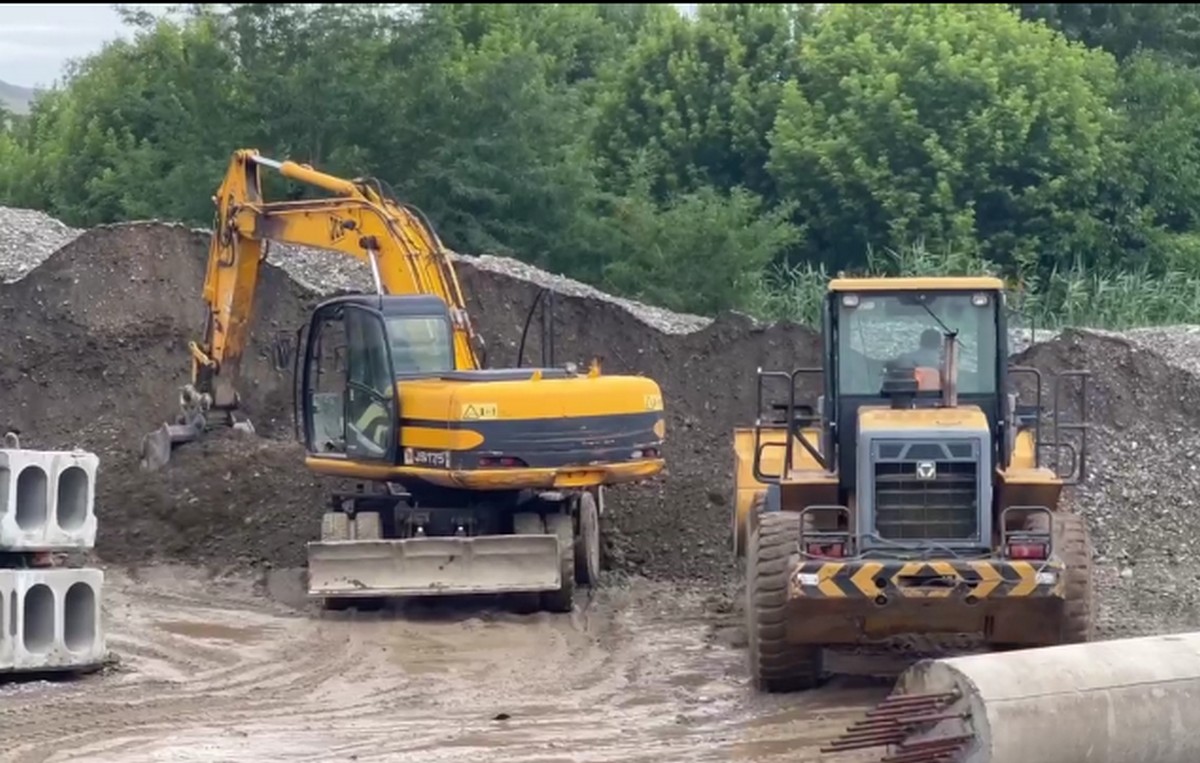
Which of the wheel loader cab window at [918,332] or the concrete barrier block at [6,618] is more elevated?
the wheel loader cab window at [918,332]

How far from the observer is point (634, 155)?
110 feet

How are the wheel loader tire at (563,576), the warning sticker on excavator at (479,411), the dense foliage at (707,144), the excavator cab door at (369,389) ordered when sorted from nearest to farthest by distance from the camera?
the warning sticker on excavator at (479,411) → the wheel loader tire at (563,576) → the excavator cab door at (369,389) → the dense foliage at (707,144)

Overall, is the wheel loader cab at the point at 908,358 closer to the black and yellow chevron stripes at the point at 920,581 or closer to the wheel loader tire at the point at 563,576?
the black and yellow chevron stripes at the point at 920,581

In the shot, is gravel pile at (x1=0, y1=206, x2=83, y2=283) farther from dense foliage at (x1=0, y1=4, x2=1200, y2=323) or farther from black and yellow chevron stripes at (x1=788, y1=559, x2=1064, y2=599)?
black and yellow chevron stripes at (x1=788, y1=559, x2=1064, y2=599)

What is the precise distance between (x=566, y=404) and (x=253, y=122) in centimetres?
1514

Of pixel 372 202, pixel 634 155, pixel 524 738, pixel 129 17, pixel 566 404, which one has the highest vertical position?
pixel 129 17

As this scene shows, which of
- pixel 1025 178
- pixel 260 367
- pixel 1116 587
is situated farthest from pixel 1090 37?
pixel 1116 587

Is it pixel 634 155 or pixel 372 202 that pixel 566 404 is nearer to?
pixel 372 202

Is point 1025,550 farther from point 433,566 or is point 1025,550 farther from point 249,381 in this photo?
point 249,381

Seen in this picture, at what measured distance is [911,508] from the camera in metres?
11.4

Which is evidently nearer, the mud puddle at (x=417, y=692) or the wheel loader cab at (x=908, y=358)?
the mud puddle at (x=417, y=692)

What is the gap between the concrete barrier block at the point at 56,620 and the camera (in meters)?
12.0

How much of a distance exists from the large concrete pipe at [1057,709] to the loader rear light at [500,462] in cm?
571

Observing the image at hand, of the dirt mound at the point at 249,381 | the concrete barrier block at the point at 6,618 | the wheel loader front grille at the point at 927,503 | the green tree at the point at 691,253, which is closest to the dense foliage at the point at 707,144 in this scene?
the green tree at the point at 691,253
